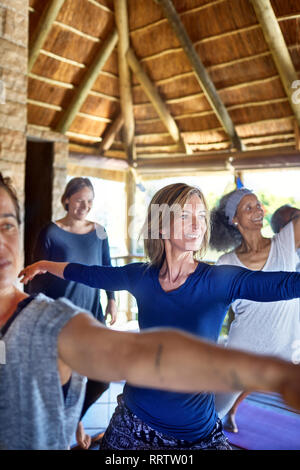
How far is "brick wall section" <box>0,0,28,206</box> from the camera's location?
135 cm

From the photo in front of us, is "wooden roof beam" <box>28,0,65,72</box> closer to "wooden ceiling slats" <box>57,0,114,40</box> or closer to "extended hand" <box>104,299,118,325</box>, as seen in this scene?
"wooden ceiling slats" <box>57,0,114,40</box>

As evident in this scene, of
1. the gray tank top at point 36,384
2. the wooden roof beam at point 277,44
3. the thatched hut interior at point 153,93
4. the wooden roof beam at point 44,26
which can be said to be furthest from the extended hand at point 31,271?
the wooden roof beam at point 44,26

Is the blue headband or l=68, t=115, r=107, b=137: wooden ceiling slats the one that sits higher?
l=68, t=115, r=107, b=137: wooden ceiling slats

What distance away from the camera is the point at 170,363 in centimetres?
30

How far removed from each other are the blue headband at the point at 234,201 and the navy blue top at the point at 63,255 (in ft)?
1.30

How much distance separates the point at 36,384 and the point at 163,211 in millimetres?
412

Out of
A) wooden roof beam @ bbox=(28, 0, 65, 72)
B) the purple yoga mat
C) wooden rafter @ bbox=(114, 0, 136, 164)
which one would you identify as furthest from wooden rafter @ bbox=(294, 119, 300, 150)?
the purple yoga mat

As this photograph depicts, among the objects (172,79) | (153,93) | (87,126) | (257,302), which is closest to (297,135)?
(172,79)

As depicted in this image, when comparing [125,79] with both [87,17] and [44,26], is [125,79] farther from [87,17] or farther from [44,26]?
[44,26]

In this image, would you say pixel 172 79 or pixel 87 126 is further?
pixel 87 126

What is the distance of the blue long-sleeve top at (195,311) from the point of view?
653mm

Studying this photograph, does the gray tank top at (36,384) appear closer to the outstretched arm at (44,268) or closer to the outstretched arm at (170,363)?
the outstretched arm at (170,363)

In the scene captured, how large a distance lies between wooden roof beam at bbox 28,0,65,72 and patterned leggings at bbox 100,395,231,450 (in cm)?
242
